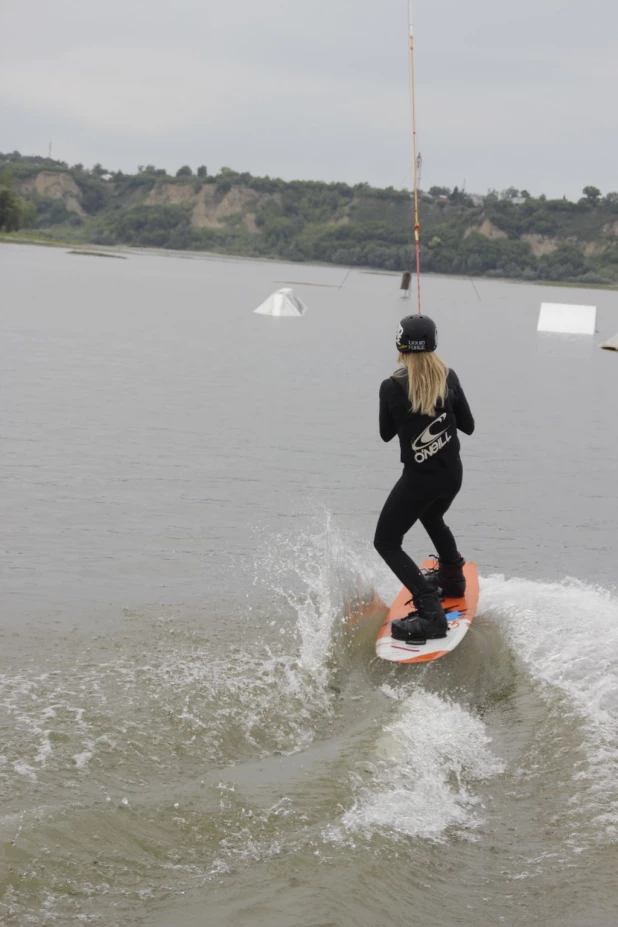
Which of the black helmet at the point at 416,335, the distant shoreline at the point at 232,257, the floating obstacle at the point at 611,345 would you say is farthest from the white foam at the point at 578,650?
the distant shoreline at the point at 232,257

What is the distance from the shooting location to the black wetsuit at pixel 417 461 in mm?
7414

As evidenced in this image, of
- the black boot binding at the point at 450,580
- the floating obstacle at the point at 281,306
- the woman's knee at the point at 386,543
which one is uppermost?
the floating obstacle at the point at 281,306

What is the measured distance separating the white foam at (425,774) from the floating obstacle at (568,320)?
2006 inches

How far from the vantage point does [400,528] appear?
772cm

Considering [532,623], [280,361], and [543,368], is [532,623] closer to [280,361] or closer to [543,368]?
[280,361]

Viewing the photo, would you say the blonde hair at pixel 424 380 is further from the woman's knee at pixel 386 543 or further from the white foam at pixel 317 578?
the white foam at pixel 317 578

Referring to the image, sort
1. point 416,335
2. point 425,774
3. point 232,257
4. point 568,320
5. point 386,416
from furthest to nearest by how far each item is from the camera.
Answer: point 232,257 < point 568,320 < point 386,416 < point 416,335 < point 425,774

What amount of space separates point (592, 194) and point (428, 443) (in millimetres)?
188409

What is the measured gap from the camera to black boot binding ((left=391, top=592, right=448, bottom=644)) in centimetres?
777

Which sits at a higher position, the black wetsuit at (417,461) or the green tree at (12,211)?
the green tree at (12,211)

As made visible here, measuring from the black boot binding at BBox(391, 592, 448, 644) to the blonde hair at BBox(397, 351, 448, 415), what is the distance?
1382 mm

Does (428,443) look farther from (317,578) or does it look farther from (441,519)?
(317,578)

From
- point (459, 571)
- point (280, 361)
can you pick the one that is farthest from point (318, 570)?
point (280, 361)

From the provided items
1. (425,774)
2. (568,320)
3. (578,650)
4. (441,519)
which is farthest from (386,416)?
(568,320)
